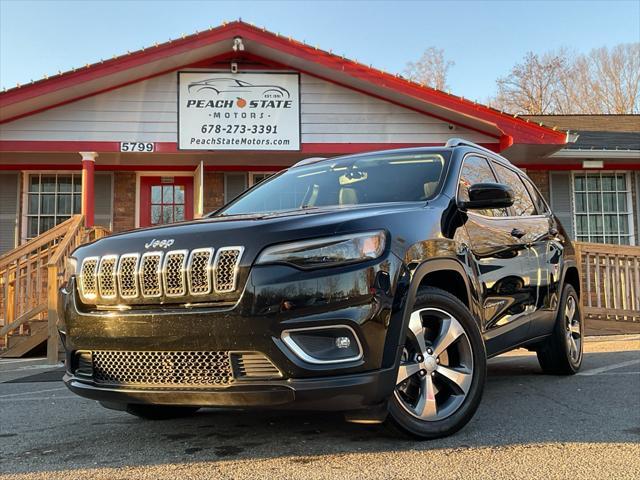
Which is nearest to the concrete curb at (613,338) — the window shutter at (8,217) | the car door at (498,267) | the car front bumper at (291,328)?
the car door at (498,267)

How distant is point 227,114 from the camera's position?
34.7 ft

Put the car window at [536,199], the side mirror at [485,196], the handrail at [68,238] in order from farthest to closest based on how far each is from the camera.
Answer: the handrail at [68,238]
the car window at [536,199]
the side mirror at [485,196]

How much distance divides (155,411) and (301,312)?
1.63 meters

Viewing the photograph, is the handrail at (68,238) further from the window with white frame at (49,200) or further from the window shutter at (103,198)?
the window with white frame at (49,200)

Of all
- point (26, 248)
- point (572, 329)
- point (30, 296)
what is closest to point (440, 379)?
point (572, 329)

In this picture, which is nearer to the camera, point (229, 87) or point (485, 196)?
point (485, 196)

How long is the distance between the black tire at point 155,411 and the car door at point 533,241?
247 centimetres

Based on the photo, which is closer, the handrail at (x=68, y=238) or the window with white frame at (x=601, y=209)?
the handrail at (x=68, y=238)

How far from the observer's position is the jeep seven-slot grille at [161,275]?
2.80 meters

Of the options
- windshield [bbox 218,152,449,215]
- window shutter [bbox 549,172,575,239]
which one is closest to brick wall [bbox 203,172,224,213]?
window shutter [bbox 549,172,575,239]

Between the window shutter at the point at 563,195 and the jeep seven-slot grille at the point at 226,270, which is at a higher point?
the window shutter at the point at 563,195

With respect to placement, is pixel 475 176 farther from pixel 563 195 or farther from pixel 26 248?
pixel 563 195

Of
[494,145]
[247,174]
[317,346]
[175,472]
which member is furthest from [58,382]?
[494,145]

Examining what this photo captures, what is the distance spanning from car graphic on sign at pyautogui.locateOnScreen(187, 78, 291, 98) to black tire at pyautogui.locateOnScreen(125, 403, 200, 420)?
25.1ft
